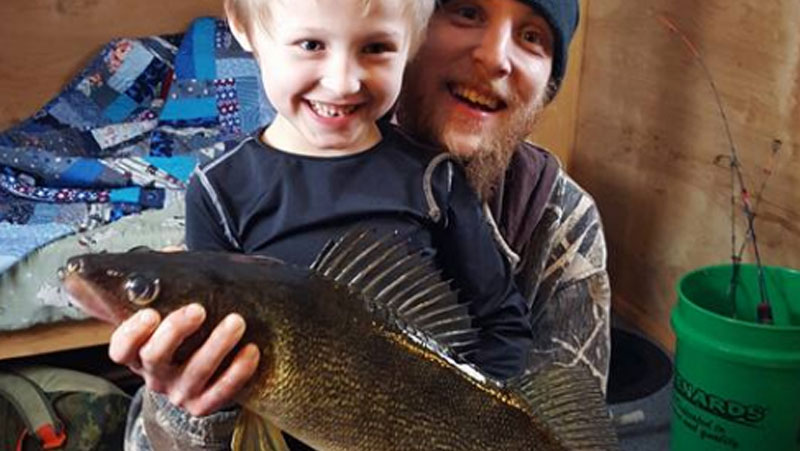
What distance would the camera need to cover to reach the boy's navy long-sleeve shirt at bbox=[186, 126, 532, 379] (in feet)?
3.78

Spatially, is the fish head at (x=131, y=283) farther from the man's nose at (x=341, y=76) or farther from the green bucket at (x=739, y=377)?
the green bucket at (x=739, y=377)

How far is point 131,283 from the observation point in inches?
31.7

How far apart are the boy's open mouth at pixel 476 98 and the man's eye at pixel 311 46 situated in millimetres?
349

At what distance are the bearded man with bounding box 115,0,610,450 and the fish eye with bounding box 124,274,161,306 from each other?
0.30 meters

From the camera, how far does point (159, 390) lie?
96 centimetres

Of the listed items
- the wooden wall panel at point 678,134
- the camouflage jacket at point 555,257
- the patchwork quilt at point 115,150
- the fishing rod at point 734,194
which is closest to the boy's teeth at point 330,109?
the camouflage jacket at point 555,257

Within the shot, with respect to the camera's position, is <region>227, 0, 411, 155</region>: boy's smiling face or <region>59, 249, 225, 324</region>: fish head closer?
<region>59, 249, 225, 324</region>: fish head

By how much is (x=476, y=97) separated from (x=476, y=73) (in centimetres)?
4

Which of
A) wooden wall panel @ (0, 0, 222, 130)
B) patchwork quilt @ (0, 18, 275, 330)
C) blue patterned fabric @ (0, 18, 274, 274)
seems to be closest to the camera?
patchwork quilt @ (0, 18, 275, 330)

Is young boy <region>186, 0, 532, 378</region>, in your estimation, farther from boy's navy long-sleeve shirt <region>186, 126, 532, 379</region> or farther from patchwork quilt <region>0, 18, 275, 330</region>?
patchwork quilt <region>0, 18, 275, 330</region>

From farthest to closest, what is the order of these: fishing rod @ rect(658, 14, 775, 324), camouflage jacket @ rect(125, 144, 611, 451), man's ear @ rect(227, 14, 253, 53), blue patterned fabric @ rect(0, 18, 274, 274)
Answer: blue patterned fabric @ rect(0, 18, 274, 274)
fishing rod @ rect(658, 14, 775, 324)
camouflage jacket @ rect(125, 144, 611, 451)
man's ear @ rect(227, 14, 253, 53)

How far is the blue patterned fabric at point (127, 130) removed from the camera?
2738mm

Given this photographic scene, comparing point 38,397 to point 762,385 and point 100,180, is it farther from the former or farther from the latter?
point 762,385

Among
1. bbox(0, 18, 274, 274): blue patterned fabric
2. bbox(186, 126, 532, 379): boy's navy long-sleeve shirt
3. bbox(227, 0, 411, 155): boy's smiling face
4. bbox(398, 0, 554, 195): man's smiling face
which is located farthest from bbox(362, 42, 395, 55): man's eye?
bbox(0, 18, 274, 274): blue patterned fabric
